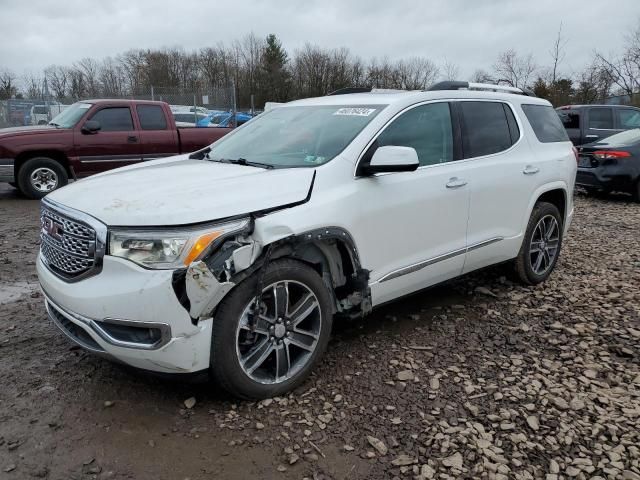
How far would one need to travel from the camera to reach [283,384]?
9.95ft

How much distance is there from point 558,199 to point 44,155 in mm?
8458

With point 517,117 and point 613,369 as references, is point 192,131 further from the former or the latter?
point 613,369

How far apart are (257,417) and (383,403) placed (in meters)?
0.72

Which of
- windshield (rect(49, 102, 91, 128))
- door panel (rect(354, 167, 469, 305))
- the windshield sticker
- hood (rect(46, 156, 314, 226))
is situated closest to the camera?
hood (rect(46, 156, 314, 226))

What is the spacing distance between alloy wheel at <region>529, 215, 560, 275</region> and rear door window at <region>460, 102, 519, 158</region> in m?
0.91

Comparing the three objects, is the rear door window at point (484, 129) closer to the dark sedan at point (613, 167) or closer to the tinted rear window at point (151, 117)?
the dark sedan at point (613, 167)

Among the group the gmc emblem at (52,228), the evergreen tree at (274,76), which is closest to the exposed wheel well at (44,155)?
the gmc emblem at (52,228)

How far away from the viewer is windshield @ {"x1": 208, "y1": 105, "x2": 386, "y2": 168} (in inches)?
137

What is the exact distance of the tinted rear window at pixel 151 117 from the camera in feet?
33.2

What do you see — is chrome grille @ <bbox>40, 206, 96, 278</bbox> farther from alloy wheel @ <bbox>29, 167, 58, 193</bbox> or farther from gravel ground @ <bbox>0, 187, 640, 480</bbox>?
alloy wheel @ <bbox>29, 167, 58, 193</bbox>

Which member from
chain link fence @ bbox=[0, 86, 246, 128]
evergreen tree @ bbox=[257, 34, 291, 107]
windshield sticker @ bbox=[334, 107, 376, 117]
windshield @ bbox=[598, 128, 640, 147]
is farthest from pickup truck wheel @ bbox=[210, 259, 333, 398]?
evergreen tree @ bbox=[257, 34, 291, 107]

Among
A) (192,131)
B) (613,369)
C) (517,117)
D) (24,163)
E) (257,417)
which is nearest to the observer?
(257,417)

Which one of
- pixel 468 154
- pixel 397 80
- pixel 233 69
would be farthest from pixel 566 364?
pixel 233 69

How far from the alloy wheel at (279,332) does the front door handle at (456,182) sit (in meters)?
1.42
